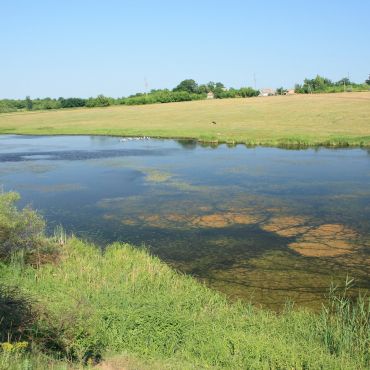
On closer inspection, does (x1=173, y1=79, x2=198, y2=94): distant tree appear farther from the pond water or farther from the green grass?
the green grass

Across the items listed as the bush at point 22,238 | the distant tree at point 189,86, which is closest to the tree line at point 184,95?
the distant tree at point 189,86

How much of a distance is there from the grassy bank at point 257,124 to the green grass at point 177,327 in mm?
30001

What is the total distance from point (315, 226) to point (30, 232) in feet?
29.7

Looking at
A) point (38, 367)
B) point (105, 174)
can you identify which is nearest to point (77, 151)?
point (105, 174)

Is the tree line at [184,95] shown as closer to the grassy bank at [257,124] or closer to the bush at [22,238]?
the grassy bank at [257,124]

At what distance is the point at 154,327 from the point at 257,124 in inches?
1809

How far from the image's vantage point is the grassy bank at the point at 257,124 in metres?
40.2

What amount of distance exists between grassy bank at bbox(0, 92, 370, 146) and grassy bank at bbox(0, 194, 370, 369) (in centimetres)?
3002

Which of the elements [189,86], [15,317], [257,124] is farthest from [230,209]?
[189,86]

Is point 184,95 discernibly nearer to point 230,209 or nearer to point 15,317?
point 230,209

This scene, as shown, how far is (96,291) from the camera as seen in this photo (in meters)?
9.68

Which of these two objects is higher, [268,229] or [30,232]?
[30,232]

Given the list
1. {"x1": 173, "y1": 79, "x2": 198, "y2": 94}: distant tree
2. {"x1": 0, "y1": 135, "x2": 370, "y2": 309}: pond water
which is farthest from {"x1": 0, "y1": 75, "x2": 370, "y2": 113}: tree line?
{"x1": 0, "y1": 135, "x2": 370, "y2": 309}: pond water

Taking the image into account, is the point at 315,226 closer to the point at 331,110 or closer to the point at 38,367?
the point at 38,367
